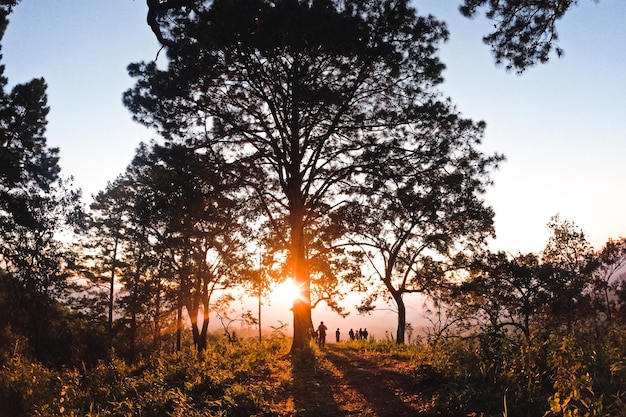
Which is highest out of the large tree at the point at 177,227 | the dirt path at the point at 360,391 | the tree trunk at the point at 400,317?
the large tree at the point at 177,227

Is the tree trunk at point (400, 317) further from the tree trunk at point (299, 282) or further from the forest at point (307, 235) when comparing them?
the tree trunk at point (299, 282)

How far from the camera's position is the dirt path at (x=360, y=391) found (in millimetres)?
7125

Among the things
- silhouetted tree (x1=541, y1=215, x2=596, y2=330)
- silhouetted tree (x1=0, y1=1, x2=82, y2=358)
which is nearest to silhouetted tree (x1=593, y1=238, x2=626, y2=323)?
silhouetted tree (x1=541, y1=215, x2=596, y2=330)

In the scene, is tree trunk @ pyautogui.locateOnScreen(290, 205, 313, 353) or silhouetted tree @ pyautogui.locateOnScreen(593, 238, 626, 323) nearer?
tree trunk @ pyautogui.locateOnScreen(290, 205, 313, 353)

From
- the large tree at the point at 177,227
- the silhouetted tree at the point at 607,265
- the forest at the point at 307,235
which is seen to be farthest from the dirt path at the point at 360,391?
the silhouetted tree at the point at 607,265

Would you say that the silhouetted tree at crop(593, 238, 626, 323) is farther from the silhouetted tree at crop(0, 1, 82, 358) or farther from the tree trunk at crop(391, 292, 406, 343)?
the silhouetted tree at crop(0, 1, 82, 358)

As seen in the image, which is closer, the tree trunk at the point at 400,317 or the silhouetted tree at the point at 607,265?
the tree trunk at the point at 400,317

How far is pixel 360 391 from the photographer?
8703 millimetres

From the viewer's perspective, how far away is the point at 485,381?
23.3ft

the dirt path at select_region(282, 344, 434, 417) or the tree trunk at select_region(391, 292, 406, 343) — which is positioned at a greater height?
the tree trunk at select_region(391, 292, 406, 343)

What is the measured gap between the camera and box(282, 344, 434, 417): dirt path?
23.4 ft

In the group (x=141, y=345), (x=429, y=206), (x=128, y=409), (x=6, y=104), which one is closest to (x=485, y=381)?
(x=128, y=409)

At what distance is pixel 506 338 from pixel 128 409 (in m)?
7.56

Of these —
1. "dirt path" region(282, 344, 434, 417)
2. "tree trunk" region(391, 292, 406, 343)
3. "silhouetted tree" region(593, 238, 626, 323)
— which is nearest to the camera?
"dirt path" region(282, 344, 434, 417)
